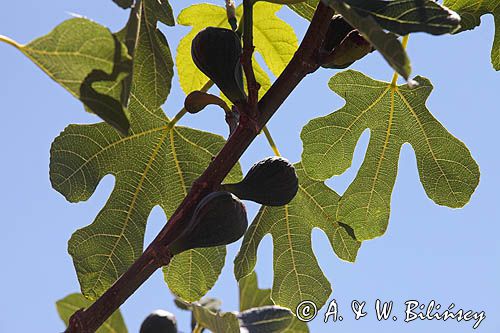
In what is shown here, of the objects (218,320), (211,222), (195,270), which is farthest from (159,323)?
(211,222)

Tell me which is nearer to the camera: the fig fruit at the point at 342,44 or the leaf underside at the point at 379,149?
the fig fruit at the point at 342,44

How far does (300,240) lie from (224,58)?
999 millimetres

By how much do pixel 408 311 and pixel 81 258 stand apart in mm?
1217

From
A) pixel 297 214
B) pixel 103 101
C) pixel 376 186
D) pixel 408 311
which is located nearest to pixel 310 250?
pixel 297 214

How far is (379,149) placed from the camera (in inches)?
98.7

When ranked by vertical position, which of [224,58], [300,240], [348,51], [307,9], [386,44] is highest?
[307,9]

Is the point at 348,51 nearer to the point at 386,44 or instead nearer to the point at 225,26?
the point at 386,44

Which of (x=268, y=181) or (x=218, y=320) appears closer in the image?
(x=268, y=181)

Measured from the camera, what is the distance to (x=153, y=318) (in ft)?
6.62

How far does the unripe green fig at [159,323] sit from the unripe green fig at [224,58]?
24.8 inches

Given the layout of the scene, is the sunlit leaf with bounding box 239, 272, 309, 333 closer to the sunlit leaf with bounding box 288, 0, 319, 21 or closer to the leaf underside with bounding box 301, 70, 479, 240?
the leaf underside with bounding box 301, 70, 479, 240

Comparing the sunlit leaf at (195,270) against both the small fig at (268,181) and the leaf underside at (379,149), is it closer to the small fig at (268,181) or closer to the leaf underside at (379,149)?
the leaf underside at (379,149)

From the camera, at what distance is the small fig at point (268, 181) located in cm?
182

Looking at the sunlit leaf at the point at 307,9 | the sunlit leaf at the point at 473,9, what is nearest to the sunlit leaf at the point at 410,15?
the sunlit leaf at the point at 307,9
